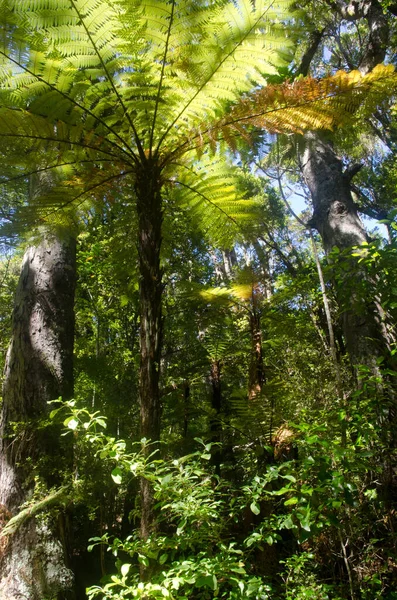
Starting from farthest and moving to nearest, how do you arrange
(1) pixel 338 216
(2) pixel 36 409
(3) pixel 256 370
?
(1) pixel 338 216, (2) pixel 36 409, (3) pixel 256 370

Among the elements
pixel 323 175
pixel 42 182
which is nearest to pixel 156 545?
pixel 42 182

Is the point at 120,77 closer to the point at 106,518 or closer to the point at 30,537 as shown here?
the point at 30,537

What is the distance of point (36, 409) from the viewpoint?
Answer: 3125 millimetres

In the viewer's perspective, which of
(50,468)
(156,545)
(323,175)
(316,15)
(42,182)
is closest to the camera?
(156,545)

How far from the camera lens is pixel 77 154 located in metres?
2.10

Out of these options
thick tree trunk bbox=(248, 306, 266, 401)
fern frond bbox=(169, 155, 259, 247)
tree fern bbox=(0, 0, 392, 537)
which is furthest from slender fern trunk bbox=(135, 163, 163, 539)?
thick tree trunk bbox=(248, 306, 266, 401)

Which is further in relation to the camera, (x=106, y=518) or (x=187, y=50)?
(x=106, y=518)

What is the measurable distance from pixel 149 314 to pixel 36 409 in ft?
6.50

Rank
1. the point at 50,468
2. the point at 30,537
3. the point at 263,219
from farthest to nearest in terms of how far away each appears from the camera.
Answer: the point at 50,468 < the point at 30,537 < the point at 263,219

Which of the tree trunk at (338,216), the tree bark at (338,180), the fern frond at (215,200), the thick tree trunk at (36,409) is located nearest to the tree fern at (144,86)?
the fern frond at (215,200)

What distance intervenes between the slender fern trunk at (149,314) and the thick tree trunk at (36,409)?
38.1 inches

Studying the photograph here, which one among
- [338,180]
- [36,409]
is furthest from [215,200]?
[338,180]

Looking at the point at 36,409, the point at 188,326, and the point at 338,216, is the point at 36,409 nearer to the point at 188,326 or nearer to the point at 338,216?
the point at 188,326

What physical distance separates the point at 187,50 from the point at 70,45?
53 centimetres
